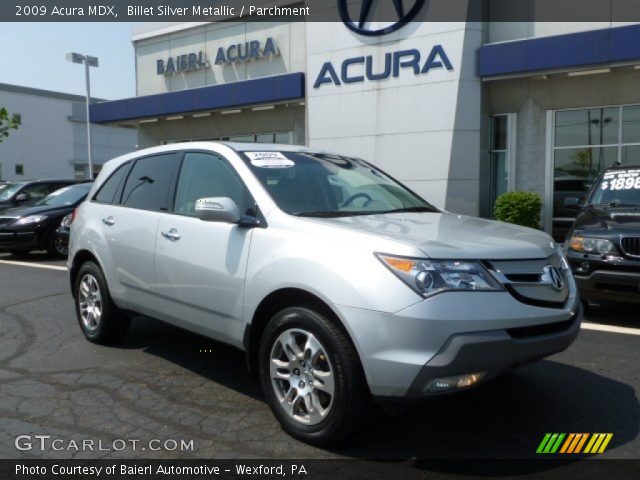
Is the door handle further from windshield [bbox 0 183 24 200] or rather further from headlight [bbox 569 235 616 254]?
windshield [bbox 0 183 24 200]

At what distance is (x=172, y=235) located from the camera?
14.7ft

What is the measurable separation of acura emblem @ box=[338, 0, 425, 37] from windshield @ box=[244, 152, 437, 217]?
1179 cm

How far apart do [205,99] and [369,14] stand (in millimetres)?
6726

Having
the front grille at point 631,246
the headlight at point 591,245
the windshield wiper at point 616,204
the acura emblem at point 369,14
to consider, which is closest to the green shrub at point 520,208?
the acura emblem at point 369,14

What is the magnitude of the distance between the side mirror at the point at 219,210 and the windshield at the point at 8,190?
12.2 meters

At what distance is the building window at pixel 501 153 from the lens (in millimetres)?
15922

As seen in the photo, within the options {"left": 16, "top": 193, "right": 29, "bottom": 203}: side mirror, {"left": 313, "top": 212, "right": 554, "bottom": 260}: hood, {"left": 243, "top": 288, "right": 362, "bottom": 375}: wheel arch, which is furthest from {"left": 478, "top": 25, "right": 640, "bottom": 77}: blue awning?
{"left": 243, "top": 288, "right": 362, "bottom": 375}: wheel arch

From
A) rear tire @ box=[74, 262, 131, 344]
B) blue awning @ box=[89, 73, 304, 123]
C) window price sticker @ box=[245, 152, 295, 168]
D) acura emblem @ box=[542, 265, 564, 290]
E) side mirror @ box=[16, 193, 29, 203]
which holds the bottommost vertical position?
rear tire @ box=[74, 262, 131, 344]

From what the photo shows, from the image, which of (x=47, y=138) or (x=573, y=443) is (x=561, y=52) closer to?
(x=573, y=443)

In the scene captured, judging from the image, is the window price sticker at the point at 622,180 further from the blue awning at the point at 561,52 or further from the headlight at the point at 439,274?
the blue awning at the point at 561,52

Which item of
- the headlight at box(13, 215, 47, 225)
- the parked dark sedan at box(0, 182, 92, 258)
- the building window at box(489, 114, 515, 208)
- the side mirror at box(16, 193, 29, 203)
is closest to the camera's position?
the parked dark sedan at box(0, 182, 92, 258)

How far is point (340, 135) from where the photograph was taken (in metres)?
17.1

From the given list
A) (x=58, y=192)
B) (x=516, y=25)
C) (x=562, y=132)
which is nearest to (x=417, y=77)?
(x=516, y=25)

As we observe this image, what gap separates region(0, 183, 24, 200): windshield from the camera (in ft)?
47.8
